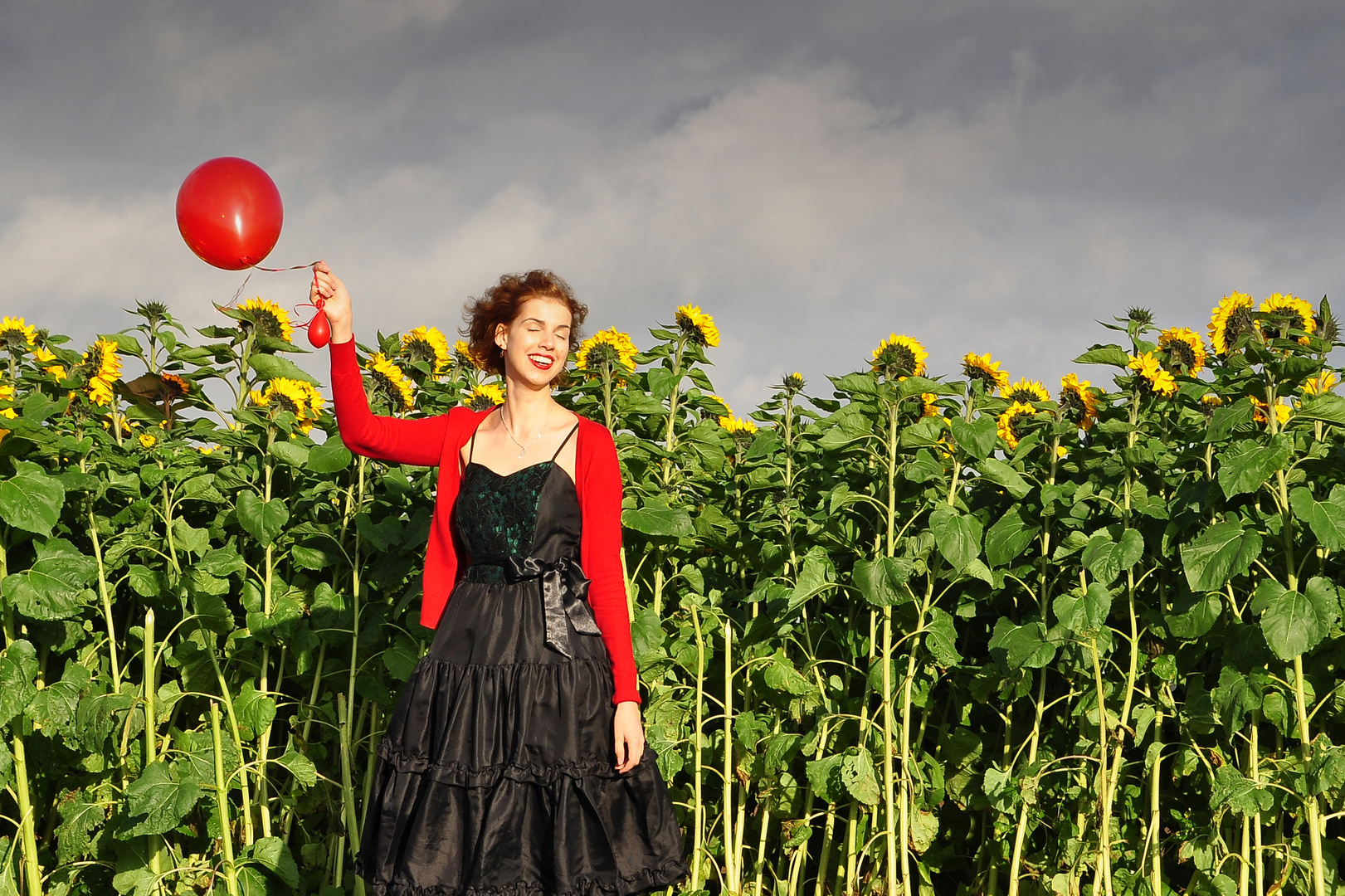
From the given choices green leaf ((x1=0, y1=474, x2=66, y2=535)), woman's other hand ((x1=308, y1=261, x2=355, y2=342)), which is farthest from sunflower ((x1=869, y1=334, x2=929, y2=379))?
green leaf ((x1=0, y1=474, x2=66, y2=535))

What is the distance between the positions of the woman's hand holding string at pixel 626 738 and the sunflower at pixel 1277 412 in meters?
2.08

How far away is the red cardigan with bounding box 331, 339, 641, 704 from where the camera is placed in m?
2.63

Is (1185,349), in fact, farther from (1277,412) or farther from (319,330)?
(319,330)

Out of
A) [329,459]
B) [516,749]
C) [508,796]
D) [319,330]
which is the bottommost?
[508,796]

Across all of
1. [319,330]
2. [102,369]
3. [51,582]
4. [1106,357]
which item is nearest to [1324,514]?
[1106,357]

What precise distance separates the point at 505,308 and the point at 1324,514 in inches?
91.8

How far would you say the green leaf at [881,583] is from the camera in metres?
3.15

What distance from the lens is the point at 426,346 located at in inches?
149

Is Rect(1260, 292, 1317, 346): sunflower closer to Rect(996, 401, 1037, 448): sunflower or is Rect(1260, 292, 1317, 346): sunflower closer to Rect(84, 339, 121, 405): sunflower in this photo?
Rect(996, 401, 1037, 448): sunflower

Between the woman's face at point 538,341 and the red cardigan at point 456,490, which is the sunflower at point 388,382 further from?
the woman's face at point 538,341

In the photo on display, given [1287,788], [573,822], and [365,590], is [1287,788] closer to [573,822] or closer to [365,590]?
[573,822]

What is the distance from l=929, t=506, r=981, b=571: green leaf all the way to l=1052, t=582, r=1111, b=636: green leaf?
1.02 feet

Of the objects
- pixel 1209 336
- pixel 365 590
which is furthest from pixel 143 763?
pixel 1209 336

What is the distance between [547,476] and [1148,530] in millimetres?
1950
